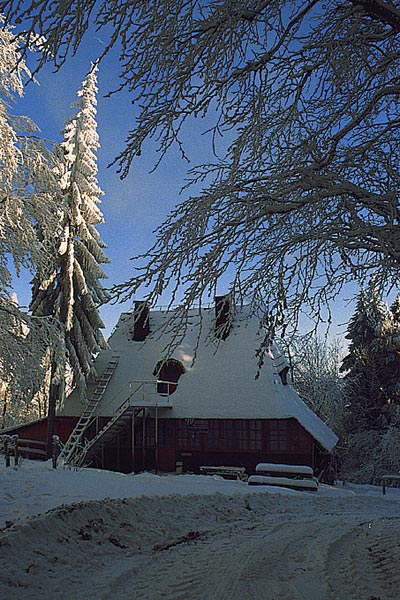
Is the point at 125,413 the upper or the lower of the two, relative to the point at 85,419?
upper

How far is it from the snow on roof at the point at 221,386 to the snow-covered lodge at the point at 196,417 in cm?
5

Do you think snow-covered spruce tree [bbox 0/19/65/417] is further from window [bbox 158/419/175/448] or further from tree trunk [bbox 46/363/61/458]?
window [bbox 158/419/175/448]

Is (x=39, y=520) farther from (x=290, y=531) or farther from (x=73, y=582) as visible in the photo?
(x=290, y=531)

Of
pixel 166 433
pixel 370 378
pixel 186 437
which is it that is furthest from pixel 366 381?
pixel 166 433

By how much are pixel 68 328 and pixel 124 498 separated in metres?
12.4

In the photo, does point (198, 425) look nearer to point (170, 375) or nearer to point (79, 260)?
point (170, 375)

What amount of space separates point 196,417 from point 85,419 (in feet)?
17.6

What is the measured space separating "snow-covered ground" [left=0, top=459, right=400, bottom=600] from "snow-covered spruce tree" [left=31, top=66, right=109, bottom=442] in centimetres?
1131

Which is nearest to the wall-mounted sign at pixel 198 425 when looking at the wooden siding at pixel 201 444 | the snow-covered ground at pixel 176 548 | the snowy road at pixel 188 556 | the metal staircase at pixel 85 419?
the wooden siding at pixel 201 444

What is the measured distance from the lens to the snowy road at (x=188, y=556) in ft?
16.1

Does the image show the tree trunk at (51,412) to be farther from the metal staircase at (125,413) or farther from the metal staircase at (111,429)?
the metal staircase at (111,429)

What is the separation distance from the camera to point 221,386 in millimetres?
23500

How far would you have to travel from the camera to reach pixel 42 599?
4727mm

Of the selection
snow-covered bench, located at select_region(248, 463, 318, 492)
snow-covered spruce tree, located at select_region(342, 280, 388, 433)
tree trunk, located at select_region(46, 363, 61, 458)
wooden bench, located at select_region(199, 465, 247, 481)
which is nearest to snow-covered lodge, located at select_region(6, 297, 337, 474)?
tree trunk, located at select_region(46, 363, 61, 458)
